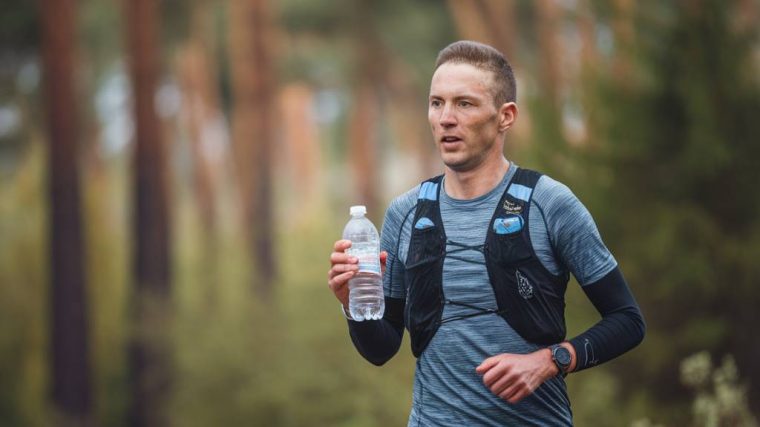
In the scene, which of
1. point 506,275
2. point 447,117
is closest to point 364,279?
point 506,275

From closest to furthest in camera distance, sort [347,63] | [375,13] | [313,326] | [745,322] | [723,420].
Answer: [723,420]
[745,322]
[313,326]
[375,13]
[347,63]

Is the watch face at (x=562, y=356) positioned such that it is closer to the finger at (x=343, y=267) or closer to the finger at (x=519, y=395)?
the finger at (x=519, y=395)

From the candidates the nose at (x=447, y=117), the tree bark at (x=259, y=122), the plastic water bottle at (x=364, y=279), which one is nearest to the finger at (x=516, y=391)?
the plastic water bottle at (x=364, y=279)

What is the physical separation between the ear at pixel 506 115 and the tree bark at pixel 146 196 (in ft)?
59.0

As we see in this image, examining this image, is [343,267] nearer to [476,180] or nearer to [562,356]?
[476,180]

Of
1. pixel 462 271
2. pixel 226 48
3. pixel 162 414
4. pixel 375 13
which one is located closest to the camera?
pixel 462 271

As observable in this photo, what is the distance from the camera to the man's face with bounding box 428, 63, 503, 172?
3387 mm

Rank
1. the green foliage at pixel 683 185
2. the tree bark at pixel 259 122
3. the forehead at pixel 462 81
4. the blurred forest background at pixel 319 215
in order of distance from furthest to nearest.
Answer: the tree bark at pixel 259 122 → the blurred forest background at pixel 319 215 → the green foliage at pixel 683 185 → the forehead at pixel 462 81

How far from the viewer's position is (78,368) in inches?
782

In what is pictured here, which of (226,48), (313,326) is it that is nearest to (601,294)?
(313,326)

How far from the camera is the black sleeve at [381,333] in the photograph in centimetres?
353

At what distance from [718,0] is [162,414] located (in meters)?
12.0

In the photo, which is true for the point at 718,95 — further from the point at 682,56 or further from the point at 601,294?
the point at 601,294

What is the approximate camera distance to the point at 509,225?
3322 mm
